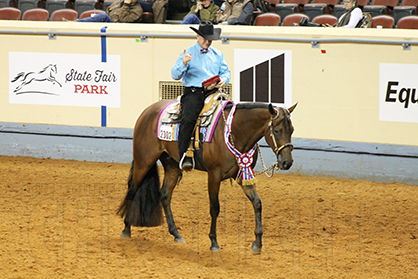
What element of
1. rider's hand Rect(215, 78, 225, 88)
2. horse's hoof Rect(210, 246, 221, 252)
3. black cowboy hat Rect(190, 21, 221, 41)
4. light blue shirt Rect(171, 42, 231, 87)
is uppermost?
black cowboy hat Rect(190, 21, 221, 41)

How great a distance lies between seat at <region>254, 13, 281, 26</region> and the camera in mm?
12766

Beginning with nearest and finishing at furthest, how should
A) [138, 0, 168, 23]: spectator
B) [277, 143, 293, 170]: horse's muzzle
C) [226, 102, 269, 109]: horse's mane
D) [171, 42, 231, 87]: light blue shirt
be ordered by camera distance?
[277, 143, 293, 170]: horse's muzzle, [226, 102, 269, 109]: horse's mane, [171, 42, 231, 87]: light blue shirt, [138, 0, 168, 23]: spectator

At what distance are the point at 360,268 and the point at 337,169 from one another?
4638 millimetres

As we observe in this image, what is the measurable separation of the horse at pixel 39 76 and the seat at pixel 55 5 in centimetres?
431

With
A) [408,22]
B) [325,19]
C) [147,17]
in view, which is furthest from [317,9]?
[147,17]

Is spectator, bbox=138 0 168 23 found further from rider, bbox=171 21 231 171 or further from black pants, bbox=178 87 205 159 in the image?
black pants, bbox=178 87 205 159

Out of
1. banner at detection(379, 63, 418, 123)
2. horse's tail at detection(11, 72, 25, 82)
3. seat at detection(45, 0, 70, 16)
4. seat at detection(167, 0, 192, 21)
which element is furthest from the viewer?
seat at detection(45, 0, 70, 16)

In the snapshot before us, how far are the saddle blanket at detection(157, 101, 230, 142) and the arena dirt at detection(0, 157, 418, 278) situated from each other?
1.41 m

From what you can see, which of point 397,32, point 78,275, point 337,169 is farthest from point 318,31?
point 78,275

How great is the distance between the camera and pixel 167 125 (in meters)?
6.85

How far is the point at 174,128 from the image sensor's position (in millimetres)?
6758

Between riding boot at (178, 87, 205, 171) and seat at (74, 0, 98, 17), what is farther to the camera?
seat at (74, 0, 98, 17)

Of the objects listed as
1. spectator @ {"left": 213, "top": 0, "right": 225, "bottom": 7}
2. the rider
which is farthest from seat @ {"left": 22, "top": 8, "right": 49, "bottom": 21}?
the rider

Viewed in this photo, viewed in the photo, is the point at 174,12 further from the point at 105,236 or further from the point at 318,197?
the point at 105,236
